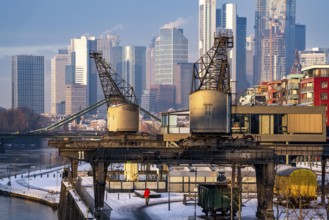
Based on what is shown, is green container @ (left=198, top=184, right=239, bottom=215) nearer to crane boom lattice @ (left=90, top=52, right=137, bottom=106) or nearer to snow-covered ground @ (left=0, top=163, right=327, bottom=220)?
snow-covered ground @ (left=0, top=163, right=327, bottom=220)

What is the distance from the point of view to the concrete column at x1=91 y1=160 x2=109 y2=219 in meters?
59.9

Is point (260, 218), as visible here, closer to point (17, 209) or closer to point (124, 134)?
point (124, 134)

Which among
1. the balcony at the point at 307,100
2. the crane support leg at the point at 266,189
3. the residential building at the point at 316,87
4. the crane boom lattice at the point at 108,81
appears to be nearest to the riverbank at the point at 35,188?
the crane boom lattice at the point at 108,81

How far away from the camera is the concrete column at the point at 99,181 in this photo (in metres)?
59.9

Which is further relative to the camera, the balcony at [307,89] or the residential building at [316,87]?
the balcony at [307,89]

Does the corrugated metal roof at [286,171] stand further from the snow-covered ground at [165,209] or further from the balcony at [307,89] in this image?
the balcony at [307,89]

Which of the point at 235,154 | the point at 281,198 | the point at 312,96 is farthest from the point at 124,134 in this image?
the point at 312,96

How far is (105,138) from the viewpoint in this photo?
340ft

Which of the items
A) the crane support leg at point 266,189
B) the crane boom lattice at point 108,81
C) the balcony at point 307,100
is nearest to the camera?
the crane support leg at point 266,189

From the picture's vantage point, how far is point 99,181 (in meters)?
60.1

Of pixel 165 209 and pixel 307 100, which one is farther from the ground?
pixel 307 100

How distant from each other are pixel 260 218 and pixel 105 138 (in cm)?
4400

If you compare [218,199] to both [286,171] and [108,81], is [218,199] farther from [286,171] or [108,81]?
[108,81]

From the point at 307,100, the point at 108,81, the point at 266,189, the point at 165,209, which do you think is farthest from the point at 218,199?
the point at 307,100
